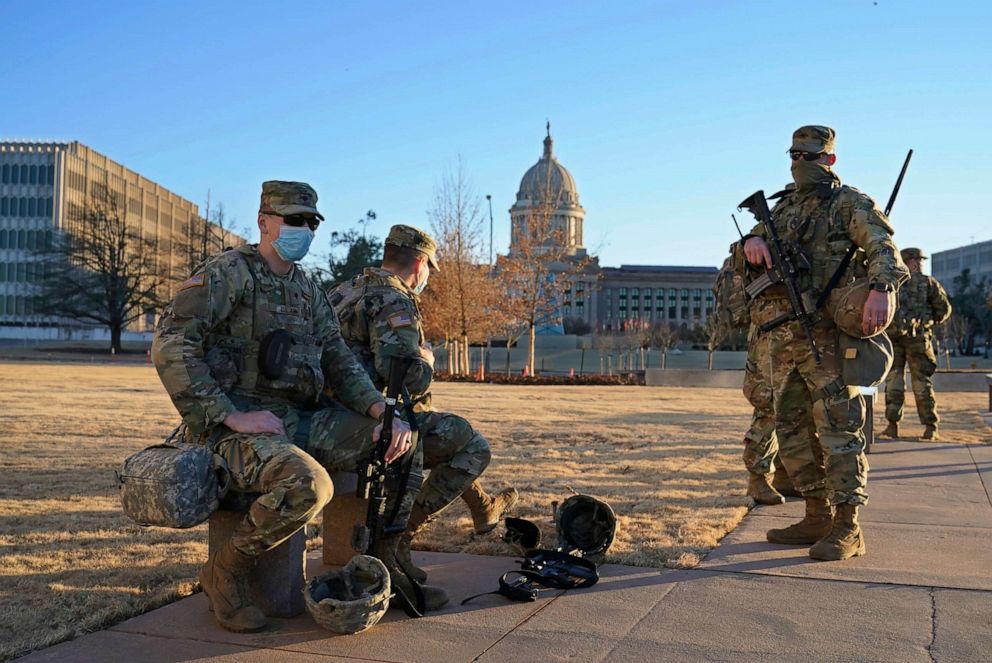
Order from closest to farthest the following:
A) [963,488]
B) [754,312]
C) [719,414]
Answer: [754,312] < [963,488] < [719,414]

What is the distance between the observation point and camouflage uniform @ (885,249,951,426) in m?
12.7

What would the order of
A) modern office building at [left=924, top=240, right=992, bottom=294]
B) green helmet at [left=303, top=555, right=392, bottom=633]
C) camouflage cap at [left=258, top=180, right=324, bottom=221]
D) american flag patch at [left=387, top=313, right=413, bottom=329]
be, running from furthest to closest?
modern office building at [left=924, top=240, right=992, bottom=294] → american flag patch at [left=387, top=313, right=413, bottom=329] → camouflage cap at [left=258, top=180, right=324, bottom=221] → green helmet at [left=303, top=555, right=392, bottom=633]

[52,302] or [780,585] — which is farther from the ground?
[52,302]

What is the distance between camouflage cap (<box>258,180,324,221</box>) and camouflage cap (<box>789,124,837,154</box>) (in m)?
3.09

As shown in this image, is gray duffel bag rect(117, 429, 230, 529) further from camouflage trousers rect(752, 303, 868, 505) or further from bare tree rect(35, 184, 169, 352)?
bare tree rect(35, 184, 169, 352)

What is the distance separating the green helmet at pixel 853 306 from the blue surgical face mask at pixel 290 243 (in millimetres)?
3058

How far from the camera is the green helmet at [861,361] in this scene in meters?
5.75

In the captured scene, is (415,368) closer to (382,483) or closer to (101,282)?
(382,483)

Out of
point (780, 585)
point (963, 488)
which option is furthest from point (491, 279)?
point (780, 585)

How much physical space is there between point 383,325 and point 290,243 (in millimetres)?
724

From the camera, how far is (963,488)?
838 centimetres

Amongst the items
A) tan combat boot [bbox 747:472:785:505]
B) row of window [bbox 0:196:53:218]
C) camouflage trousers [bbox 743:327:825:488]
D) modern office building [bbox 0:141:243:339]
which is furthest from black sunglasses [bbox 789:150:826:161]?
row of window [bbox 0:196:53:218]

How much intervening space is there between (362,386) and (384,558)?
79cm

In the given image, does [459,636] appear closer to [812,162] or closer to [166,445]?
[166,445]
